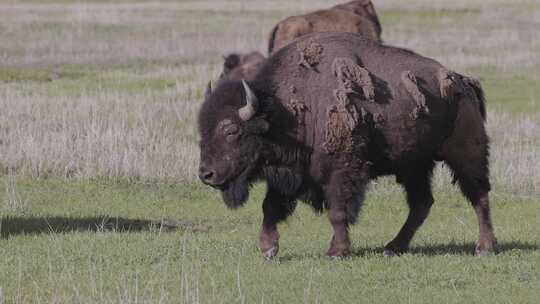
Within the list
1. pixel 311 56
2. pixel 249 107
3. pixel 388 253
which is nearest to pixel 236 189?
pixel 249 107

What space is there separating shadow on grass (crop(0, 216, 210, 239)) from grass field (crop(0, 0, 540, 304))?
3cm

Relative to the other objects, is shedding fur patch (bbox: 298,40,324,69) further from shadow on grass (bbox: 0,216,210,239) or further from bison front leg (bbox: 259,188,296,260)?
shadow on grass (bbox: 0,216,210,239)

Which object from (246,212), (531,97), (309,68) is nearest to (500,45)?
(531,97)

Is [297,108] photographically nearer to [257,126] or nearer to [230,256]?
[257,126]

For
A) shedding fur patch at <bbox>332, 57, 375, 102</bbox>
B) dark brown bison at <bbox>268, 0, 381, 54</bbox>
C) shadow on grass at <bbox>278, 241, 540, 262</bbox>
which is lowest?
dark brown bison at <bbox>268, 0, 381, 54</bbox>

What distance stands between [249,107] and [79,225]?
354cm

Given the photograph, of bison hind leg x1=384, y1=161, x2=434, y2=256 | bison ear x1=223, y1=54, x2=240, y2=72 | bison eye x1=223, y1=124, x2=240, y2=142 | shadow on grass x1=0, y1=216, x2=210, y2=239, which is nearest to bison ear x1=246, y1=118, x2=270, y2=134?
bison eye x1=223, y1=124, x2=240, y2=142

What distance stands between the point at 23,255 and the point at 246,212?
186 inches

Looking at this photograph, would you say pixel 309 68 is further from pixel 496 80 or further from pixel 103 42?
pixel 103 42

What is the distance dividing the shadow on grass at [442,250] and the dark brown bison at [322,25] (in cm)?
999

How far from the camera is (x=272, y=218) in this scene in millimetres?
9953

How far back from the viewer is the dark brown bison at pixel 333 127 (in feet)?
31.1

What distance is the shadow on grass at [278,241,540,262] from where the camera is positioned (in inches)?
387

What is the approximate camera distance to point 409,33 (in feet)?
149
